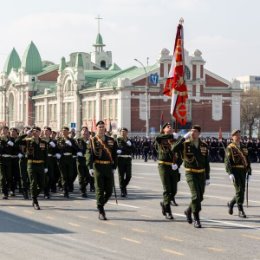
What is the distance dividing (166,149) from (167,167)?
1.27 ft

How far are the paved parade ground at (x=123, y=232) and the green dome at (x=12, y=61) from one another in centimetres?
10168

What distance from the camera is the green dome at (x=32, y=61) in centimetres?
10654

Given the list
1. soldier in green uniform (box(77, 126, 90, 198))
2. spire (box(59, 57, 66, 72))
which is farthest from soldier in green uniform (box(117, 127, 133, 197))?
spire (box(59, 57, 66, 72))

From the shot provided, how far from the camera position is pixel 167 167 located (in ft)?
46.7

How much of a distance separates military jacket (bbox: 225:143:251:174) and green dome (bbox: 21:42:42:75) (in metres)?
93.5

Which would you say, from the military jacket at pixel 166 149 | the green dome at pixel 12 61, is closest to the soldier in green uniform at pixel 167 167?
the military jacket at pixel 166 149

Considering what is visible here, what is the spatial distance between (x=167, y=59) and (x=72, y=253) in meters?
75.3

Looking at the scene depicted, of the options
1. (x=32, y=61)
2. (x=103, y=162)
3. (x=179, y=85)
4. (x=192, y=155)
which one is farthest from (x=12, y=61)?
(x=192, y=155)

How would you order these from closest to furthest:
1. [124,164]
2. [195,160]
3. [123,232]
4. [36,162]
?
1. [123,232]
2. [195,160]
3. [36,162]
4. [124,164]

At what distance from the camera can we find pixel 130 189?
21.9 m

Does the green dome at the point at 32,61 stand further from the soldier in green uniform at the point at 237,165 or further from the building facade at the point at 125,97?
the soldier in green uniform at the point at 237,165

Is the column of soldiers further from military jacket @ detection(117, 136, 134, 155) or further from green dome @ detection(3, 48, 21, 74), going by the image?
green dome @ detection(3, 48, 21, 74)

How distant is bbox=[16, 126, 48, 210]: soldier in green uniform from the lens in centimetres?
1589

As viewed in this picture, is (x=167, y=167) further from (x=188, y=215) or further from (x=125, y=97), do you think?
(x=125, y=97)
